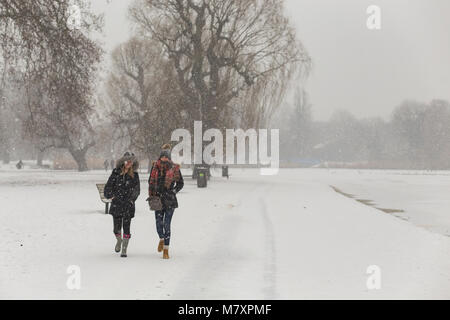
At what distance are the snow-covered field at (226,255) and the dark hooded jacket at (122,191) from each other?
76 cm

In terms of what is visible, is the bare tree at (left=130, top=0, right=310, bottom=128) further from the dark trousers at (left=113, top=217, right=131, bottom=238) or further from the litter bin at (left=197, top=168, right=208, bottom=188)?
the dark trousers at (left=113, top=217, right=131, bottom=238)

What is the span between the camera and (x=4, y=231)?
37.1ft

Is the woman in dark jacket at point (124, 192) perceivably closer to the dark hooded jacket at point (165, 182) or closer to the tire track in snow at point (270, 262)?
the dark hooded jacket at point (165, 182)

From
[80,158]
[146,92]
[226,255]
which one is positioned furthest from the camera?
[80,158]

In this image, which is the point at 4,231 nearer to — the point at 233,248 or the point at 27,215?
the point at 27,215

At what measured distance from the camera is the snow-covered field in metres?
6.64

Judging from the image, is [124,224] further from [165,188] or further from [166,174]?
[166,174]

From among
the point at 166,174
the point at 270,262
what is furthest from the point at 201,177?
the point at 270,262

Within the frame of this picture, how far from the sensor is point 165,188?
8.75 m

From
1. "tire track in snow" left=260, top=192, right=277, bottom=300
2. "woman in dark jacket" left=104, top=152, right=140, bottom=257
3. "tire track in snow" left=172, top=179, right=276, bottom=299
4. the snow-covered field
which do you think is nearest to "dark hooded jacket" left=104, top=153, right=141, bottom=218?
"woman in dark jacket" left=104, top=152, right=140, bottom=257

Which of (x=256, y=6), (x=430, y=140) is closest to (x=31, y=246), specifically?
(x=256, y=6)

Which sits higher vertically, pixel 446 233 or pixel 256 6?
pixel 256 6

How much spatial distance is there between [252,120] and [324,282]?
2465 centimetres

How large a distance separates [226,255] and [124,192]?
2.01 meters
